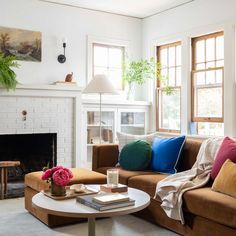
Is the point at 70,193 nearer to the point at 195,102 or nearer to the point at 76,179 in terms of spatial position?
the point at 76,179

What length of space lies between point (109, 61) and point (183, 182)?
10.9 feet

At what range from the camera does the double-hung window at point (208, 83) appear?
16.4 ft

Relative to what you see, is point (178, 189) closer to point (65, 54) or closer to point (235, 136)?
point (235, 136)

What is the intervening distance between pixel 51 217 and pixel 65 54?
291 cm

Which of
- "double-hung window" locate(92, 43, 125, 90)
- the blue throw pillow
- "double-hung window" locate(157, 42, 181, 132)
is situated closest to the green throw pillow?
the blue throw pillow

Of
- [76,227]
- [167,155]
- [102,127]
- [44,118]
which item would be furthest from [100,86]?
[76,227]

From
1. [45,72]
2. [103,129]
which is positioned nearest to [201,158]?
[103,129]

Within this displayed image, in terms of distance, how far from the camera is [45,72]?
541 centimetres

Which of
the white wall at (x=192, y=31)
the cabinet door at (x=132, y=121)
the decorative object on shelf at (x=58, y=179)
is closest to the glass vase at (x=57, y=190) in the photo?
the decorative object on shelf at (x=58, y=179)

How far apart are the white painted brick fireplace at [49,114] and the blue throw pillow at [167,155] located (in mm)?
1683

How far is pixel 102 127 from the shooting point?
5.71 metres

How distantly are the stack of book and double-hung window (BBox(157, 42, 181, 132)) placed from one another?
3.30 m

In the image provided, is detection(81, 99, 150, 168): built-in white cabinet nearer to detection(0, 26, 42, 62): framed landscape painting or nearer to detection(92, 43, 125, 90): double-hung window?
detection(92, 43, 125, 90): double-hung window

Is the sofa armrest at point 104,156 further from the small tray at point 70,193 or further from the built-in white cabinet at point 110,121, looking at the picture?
the small tray at point 70,193
